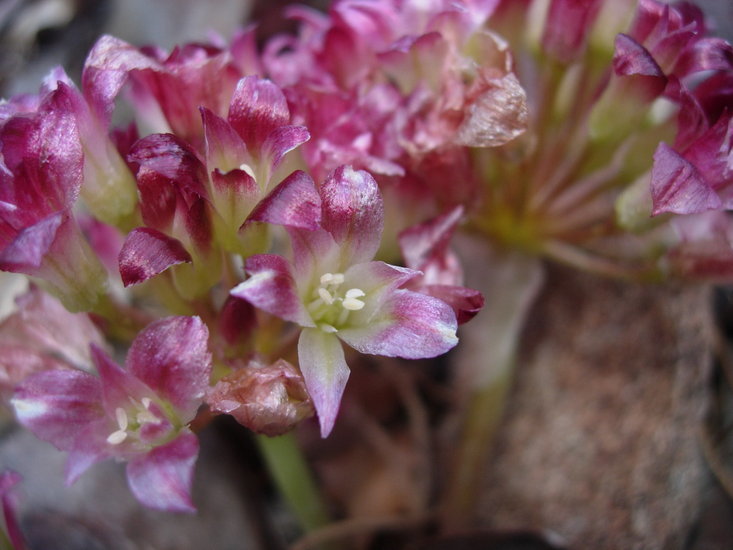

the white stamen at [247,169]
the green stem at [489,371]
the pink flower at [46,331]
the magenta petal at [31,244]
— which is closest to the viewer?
the magenta petal at [31,244]

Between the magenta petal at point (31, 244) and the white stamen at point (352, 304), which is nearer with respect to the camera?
the magenta petal at point (31, 244)

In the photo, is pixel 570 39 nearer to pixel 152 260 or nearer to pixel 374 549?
pixel 152 260

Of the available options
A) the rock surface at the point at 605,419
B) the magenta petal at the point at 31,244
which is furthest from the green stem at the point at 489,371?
the magenta petal at the point at 31,244

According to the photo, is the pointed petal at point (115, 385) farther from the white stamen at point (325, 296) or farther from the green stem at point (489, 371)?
the green stem at point (489, 371)

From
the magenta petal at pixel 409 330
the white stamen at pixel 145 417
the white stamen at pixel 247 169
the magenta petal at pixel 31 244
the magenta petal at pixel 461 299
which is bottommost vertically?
the white stamen at pixel 145 417

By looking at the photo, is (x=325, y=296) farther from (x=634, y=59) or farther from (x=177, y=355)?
(x=634, y=59)

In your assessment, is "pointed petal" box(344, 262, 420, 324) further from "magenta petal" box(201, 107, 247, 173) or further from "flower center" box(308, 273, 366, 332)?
"magenta petal" box(201, 107, 247, 173)
